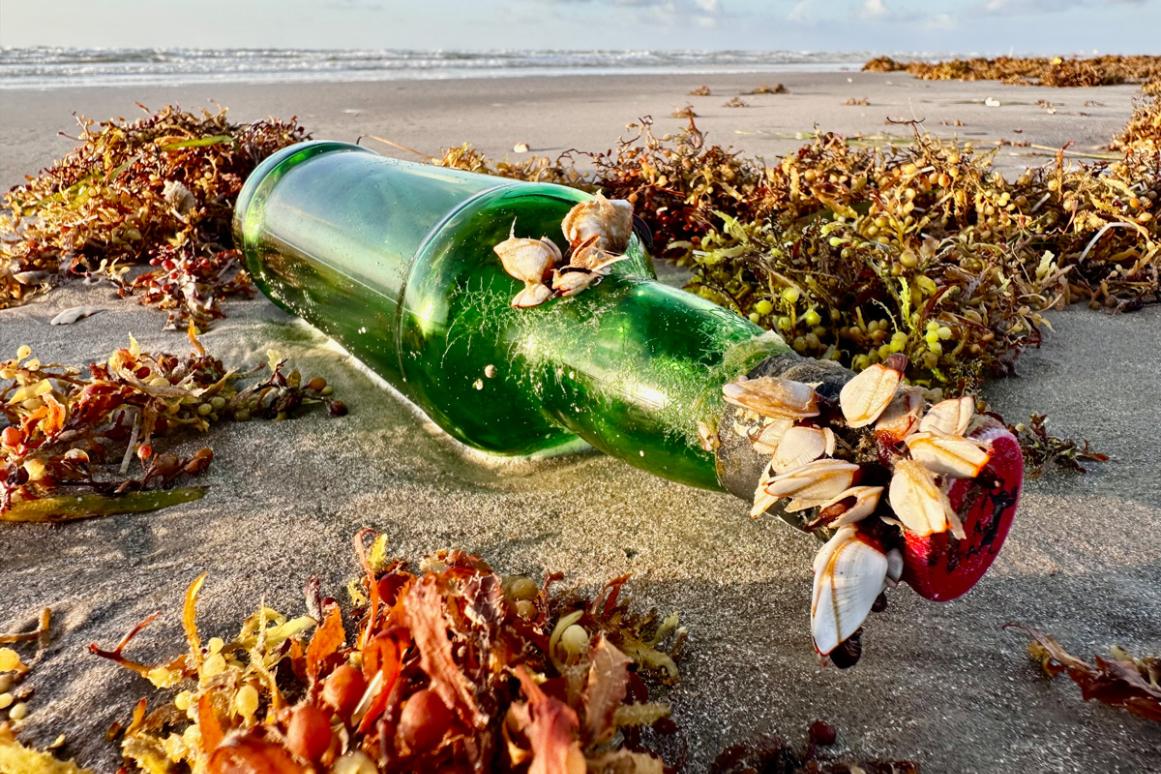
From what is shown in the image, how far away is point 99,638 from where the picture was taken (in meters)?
1.06

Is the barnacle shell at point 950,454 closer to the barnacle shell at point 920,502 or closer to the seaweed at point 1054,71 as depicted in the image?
the barnacle shell at point 920,502

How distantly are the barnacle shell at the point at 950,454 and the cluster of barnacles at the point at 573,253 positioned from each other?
1.90ft

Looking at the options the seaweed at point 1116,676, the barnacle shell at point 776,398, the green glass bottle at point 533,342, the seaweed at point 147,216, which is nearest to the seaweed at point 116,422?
the green glass bottle at point 533,342

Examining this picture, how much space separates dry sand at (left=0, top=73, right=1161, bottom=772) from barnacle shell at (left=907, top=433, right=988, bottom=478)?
0.37 meters

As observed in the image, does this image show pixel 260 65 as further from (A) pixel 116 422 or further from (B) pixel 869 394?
(B) pixel 869 394

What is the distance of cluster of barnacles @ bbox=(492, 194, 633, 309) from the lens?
4.02 ft

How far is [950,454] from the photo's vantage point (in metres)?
0.73

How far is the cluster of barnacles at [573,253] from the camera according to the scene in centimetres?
123

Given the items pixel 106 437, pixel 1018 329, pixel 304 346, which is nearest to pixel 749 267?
pixel 1018 329

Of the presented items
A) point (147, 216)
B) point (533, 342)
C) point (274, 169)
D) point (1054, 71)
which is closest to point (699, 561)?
point (533, 342)

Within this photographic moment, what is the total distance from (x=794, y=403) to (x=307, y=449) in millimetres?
1077

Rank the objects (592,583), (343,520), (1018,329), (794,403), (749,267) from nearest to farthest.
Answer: (794,403), (592,583), (343,520), (1018,329), (749,267)

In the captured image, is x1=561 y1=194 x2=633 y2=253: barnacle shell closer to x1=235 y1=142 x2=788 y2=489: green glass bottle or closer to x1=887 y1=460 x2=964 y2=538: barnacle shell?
x1=235 y1=142 x2=788 y2=489: green glass bottle

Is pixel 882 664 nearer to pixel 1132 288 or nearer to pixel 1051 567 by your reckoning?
pixel 1051 567
